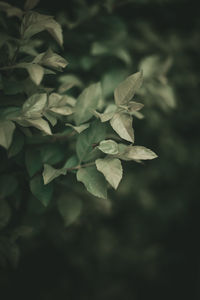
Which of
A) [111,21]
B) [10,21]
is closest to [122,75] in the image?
[111,21]

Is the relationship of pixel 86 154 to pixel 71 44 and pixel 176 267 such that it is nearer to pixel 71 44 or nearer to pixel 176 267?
pixel 71 44

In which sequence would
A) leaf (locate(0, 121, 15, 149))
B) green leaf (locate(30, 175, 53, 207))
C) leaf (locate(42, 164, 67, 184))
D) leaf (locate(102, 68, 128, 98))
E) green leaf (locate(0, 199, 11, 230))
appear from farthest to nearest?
leaf (locate(102, 68, 128, 98)) → green leaf (locate(0, 199, 11, 230)) → green leaf (locate(30, 175, 53, 207)) → leaf (locate(42, 164, 67, 184)) → leaf (locate(0, 121, 15, 149))

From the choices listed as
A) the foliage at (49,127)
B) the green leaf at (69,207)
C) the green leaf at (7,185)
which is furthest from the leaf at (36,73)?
the green leaf at (69,207)

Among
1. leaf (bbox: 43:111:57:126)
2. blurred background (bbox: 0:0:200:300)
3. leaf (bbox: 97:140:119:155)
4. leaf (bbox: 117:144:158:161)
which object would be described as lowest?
blurred background (bbox: 0:0:200:300)

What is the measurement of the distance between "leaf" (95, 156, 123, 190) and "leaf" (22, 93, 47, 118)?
0.26 metres

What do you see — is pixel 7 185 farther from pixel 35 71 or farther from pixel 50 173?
pixel 35 71

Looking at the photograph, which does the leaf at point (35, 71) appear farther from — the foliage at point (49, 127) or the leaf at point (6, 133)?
the leaf at point (6, 133)

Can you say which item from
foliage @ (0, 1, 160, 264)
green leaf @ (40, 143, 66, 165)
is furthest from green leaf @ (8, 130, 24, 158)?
green leaf @ (40, 143, 66, 165)

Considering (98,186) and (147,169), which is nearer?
(98,186)

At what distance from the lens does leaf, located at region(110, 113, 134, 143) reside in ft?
3.22

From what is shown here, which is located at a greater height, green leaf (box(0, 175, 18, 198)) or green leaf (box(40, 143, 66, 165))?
green leaf (box(40, 143, 66, 165))

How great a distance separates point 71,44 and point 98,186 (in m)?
1.06

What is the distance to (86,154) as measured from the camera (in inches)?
43.9

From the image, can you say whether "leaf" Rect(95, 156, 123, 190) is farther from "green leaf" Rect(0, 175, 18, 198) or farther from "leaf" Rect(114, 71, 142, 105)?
"green leaf" Rect(0, 175, 18, 198)
